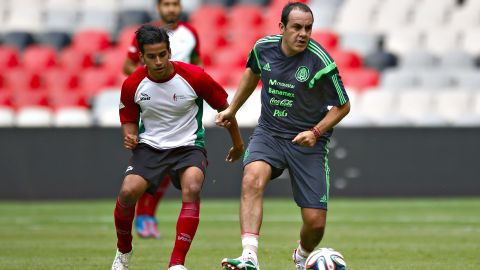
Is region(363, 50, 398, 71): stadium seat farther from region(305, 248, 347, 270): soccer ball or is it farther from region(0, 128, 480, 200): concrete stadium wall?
region(305, 248, 347, 270): soccer ball

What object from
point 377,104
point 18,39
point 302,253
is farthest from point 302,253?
point 18,39

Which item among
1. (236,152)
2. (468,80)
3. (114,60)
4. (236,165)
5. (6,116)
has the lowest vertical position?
(236,165)

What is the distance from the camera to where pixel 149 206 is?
1184cm

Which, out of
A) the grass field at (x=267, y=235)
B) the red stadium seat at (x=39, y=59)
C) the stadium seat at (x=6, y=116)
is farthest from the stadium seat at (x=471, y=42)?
the stadium seat at (x=6, y=116)

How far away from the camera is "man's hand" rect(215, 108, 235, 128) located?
841cm

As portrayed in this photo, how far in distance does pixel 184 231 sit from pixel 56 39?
1597 cm

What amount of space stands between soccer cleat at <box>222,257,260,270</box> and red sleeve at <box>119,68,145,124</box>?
1664mm

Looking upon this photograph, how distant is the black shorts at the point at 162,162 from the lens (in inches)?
334

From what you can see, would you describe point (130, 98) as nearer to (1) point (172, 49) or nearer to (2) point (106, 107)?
(1) point (172, 49)

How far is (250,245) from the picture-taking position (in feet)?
26.4

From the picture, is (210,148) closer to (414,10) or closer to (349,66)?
(349,66)

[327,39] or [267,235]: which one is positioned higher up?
[327,39]

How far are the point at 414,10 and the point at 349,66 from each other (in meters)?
2.23

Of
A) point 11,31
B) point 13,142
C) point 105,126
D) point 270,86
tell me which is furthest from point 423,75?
point 270,86
